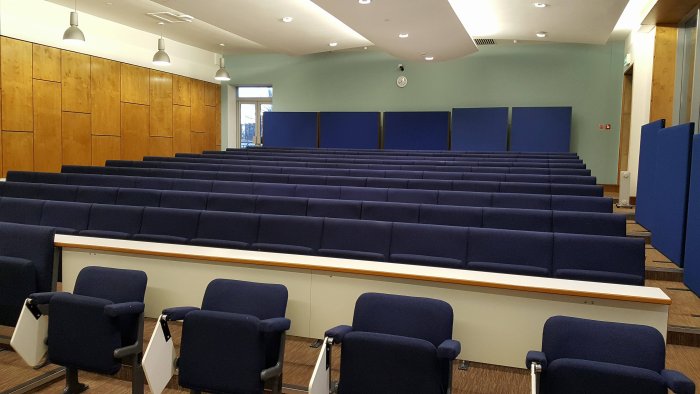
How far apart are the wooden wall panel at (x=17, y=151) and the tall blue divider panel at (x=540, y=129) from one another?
341 inches

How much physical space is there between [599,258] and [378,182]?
2669mm

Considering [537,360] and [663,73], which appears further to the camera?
[663,73]

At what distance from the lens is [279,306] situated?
249 cm

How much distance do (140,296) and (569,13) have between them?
7.35 metres

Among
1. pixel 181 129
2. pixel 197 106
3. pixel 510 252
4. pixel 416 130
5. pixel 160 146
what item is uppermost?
pixel 197 106

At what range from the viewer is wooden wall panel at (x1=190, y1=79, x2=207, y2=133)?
1241cm

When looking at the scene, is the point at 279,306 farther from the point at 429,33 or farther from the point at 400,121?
the point at 400,121

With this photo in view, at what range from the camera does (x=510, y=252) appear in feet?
11.7

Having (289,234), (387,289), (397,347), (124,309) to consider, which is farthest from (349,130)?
(397,347)

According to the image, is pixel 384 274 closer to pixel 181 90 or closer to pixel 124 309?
pixel 124 309

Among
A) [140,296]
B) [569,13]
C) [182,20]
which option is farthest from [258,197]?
[182,20]

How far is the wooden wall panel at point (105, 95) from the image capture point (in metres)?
9.84

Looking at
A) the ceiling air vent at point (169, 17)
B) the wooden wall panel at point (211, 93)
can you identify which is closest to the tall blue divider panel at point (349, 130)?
the wooden wall panel at point (211, 93)

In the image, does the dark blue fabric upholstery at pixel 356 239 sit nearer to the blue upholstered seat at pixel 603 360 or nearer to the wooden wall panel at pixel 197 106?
the blue upholstered seat at pixel 603 360
